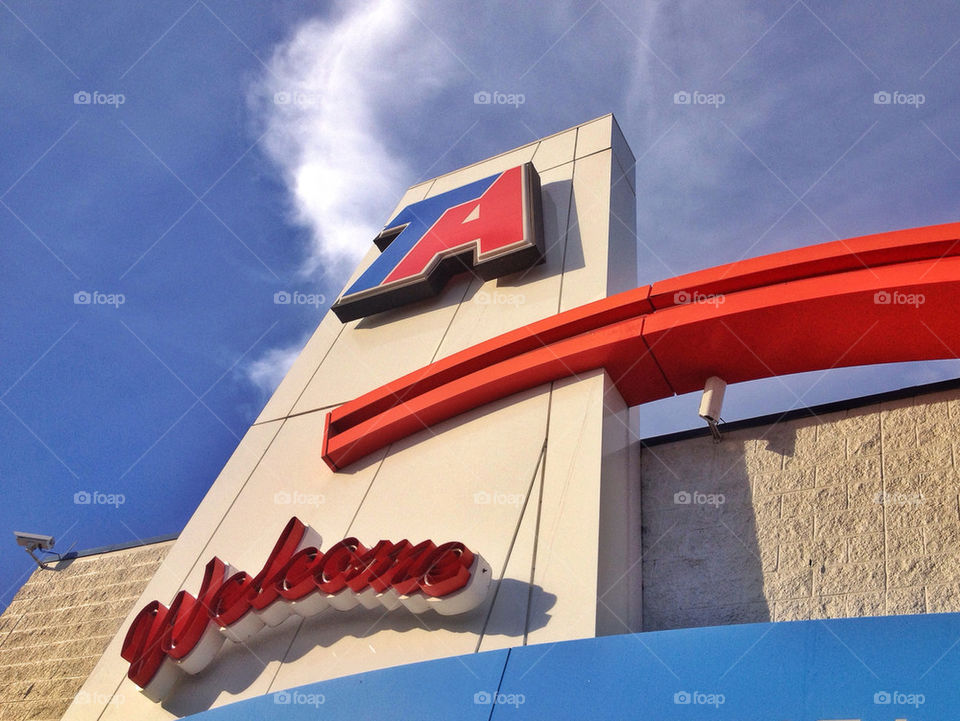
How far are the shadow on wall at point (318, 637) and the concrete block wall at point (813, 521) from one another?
898 millimetres

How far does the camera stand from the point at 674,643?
3473 mm

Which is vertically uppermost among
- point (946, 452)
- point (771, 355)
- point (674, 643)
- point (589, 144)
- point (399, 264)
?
point (589, 144)

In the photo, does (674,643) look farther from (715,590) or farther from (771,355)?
(771,355)

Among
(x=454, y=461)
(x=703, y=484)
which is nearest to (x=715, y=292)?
(x=703, y=484)

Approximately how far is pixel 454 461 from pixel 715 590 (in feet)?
6.44
